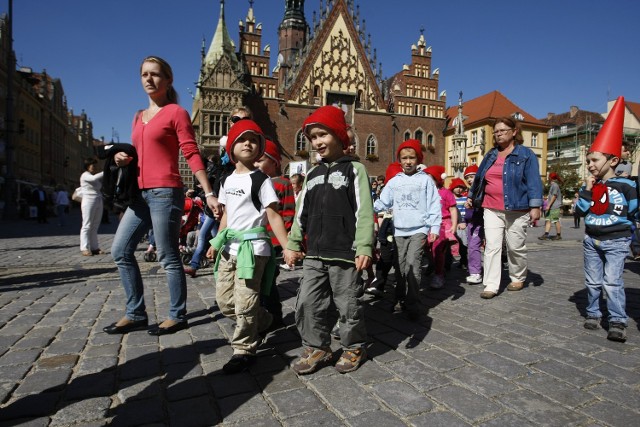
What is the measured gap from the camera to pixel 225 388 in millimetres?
2400

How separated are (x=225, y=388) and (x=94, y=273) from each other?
16.0 ft

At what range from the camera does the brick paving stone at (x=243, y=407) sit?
2.08 m

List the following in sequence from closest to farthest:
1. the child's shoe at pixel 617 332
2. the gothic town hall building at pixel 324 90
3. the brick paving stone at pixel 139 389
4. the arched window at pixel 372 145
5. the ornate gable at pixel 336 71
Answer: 1. the brick paving stone at pixel 139 389
2. the child's shoe at pixel 617 332
3. the gothic town hall building at pixel 324 90
4. the ornate gable at pixel 336 71
5. the arched window at pixel 372 145

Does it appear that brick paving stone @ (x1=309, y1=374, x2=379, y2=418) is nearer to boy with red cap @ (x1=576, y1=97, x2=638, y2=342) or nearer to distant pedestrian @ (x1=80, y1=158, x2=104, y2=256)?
boy with red cap @ (x1=576, y1=97, x2=638, y2=342)

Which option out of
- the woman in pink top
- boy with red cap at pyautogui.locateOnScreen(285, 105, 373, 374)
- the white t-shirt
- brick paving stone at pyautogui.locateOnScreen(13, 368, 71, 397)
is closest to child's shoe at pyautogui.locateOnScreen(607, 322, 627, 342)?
boy with red cap at pyautogui.locateOnScreen(285, 105, 373, 374)

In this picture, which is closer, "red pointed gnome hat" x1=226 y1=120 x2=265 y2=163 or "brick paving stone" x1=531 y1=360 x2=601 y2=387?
"brick paving stone" x1=531 y1=360 x2=601 y2=387

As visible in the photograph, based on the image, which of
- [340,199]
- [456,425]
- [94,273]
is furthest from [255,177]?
[94,273]

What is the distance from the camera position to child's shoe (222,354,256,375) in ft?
8.54

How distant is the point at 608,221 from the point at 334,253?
238 cm

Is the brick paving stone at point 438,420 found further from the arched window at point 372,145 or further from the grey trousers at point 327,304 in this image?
the arched window at point 372,145

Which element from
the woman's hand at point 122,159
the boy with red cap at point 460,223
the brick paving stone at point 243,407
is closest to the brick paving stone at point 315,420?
the brick paving stone at point 243,407

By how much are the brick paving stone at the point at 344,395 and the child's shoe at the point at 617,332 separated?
7.06 ft

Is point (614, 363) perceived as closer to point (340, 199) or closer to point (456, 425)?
point (456, 425)

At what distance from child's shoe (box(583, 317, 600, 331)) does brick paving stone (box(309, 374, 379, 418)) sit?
2288mm
